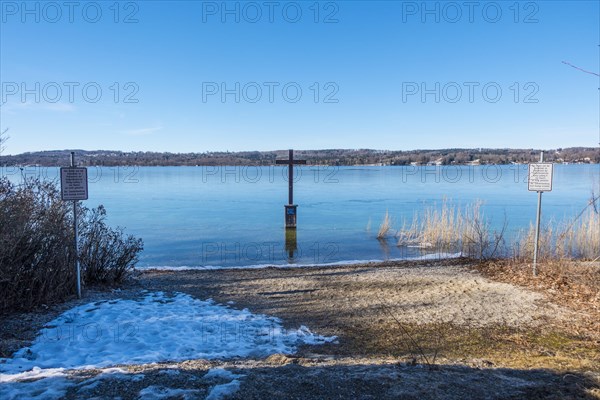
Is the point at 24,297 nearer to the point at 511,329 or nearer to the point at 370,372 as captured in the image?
the point at 370,372

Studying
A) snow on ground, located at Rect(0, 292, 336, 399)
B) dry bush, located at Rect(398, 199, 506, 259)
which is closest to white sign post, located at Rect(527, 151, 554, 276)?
dry bush, located at Rect(398, 199, 506, 259)

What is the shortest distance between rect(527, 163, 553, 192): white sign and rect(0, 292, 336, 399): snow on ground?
615cm

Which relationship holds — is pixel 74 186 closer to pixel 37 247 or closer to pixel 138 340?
pixel 37 247

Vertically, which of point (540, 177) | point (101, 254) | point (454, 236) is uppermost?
point (540, 177)

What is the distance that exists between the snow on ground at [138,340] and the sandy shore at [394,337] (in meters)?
0.26

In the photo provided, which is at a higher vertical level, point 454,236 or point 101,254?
point 101,254

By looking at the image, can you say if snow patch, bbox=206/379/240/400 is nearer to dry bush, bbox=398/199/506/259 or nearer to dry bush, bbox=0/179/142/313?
dry bush, bbox=0/179/142/313

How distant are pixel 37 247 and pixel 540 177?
Answer: 9.81 meters

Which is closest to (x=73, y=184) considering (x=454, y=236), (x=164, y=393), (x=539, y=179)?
(x=164, y=393)

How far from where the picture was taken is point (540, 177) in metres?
9.34

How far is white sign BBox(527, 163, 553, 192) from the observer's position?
9250 mm

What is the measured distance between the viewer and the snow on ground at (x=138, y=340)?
3.95 meters

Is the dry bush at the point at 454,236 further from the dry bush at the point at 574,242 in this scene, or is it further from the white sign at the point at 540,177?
the white sign at the point at 540,177

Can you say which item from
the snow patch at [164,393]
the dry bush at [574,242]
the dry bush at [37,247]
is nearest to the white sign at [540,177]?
the dry bush at [574,242]
